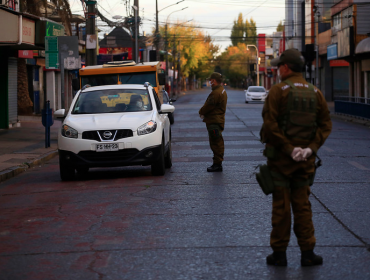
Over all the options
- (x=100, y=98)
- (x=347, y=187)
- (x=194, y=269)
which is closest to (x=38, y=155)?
(x=100, y=98)

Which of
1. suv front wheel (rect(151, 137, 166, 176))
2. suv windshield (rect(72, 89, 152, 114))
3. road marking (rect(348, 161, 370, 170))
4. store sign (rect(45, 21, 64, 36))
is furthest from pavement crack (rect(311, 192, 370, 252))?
store sign (rect(45, 21, 64, 36))

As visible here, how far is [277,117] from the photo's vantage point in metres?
5.21

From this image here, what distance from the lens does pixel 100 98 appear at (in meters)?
12.1

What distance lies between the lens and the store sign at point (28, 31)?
2025cm

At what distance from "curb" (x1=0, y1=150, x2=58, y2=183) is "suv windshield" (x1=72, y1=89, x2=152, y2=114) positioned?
178 centimetres

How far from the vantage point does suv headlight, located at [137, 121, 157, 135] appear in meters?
10.9

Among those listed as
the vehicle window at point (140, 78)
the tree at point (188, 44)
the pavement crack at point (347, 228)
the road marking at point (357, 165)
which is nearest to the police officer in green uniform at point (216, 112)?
the road marking at point (357, 165)

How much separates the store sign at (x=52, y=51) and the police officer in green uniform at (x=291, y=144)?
46.1 ft

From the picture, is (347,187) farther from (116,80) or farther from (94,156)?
(116,80)

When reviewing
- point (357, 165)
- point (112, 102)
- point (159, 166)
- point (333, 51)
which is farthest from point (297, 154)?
point (333, 51)

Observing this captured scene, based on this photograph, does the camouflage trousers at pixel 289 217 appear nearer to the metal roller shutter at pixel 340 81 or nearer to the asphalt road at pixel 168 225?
the asphalt road at pixel 168 225

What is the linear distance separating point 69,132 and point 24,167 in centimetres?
279

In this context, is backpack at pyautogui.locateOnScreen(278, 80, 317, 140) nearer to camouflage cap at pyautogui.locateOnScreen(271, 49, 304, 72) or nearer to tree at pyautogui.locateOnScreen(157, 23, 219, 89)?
camouflage cap at pyautogui.locateOnScreen(271, 49, 304, 72)

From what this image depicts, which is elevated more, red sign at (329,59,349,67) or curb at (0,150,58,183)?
red sign at (329,59,349,67)
